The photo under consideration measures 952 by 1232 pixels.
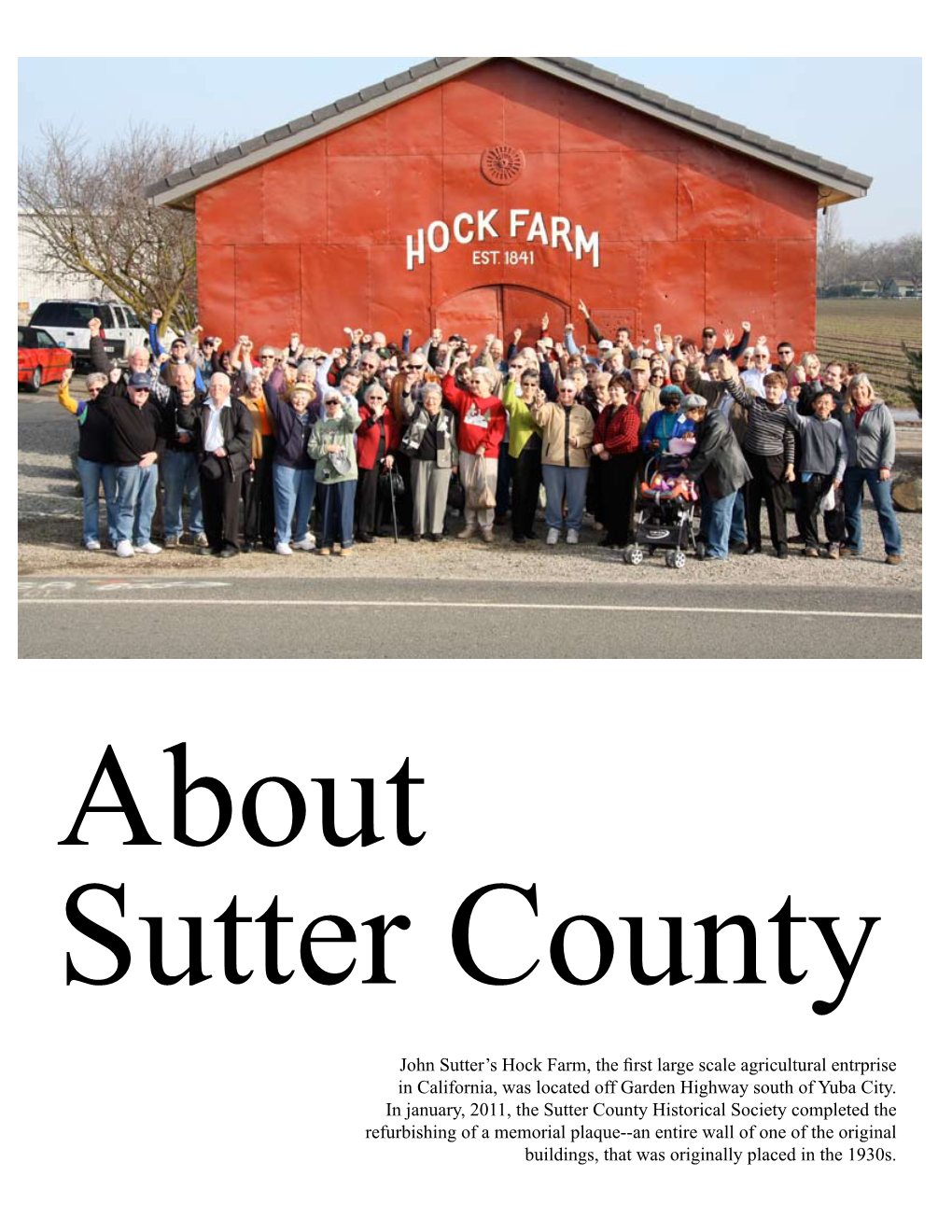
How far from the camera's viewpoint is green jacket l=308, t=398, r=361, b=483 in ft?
46.4

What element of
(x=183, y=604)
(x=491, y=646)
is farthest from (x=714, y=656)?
(x=183, y=604)

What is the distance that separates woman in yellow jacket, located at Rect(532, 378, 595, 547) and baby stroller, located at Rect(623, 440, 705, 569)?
93 centimetres

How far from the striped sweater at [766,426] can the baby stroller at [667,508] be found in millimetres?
826

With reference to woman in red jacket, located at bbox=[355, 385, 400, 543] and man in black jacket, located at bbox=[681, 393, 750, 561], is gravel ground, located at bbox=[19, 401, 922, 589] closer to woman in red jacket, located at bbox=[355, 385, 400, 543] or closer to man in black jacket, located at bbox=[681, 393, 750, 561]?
woman in red jacket, located at bbox=[355, 385, 400, 543]

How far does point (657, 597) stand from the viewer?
12625mm

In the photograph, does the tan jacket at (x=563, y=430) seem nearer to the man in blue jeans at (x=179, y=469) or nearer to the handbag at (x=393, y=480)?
the handbag at (x=393, y=480)

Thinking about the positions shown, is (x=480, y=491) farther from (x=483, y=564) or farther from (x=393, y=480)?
(x=483, y=564)

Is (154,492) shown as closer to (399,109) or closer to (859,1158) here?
(399,109)

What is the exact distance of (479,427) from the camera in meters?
15.1

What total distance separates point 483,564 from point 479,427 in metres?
1.65

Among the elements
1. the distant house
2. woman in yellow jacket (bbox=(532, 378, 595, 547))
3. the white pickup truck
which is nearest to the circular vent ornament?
woman in yellow jacket (bbox=(532, 378, 595, 547))

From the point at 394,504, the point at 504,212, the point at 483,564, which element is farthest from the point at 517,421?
the point at 504,212

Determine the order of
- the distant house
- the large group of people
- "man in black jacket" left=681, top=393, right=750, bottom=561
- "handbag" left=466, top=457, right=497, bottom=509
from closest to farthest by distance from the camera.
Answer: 1. "man in black jacket" left=681, top=393, right=750, bottom=561
2. the large group of people
3. "handbag" left=466, top=457, right=497, bottom=509
4. the distant house

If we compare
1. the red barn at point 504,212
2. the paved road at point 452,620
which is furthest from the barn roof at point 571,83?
→ the paved road at point 452,620
